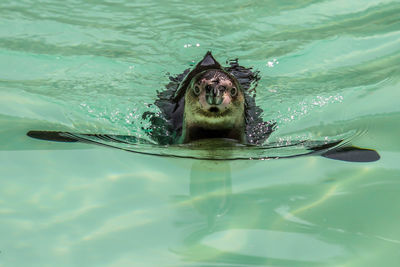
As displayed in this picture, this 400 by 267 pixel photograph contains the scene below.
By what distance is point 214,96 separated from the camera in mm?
4703

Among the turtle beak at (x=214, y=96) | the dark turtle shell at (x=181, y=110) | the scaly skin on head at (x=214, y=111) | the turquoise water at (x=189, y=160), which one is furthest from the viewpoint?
the dark turtle shell at (x=181, y=110)

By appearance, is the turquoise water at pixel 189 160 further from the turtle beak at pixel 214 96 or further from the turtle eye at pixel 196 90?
the turtle eye at pixel 196 90

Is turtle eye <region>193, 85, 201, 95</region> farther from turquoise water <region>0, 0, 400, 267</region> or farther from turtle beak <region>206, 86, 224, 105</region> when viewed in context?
turquoise water <region>0, 0, 400, 267</region>

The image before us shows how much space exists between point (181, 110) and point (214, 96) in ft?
4.87

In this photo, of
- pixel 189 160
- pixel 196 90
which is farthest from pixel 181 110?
pixel 189 160

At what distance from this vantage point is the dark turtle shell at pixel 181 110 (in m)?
5.69

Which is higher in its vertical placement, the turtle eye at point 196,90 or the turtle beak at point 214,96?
the turtle eye at point 196,90

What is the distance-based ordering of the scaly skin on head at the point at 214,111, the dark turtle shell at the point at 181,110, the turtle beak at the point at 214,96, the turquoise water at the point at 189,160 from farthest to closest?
the dark turtle shell at the point at 181,110, the scaly skin on head at the point at 214,111, the turtle beak at the point at 214,96, the turquoise water at the point at 189,160

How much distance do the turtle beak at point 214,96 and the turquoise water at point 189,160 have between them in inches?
26.5

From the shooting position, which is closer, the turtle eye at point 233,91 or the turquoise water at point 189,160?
the turquoise water at point 189,160

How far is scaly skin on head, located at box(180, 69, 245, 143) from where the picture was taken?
195 inches

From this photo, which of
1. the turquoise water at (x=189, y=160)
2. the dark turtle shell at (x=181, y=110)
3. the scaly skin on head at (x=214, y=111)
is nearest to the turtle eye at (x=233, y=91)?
the scaly skin on head at (x=214, y=111)

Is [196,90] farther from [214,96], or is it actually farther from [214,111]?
[214,96]

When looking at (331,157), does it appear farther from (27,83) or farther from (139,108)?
(27,83)
